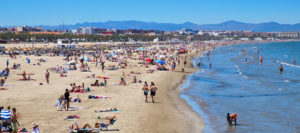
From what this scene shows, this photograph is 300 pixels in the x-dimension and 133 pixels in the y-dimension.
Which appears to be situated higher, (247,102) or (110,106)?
(110,106)

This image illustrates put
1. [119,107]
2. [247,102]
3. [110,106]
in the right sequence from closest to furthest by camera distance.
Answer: [119,107]
[110,106]
[247,102]

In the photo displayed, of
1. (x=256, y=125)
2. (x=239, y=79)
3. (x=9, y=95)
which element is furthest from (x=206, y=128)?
(x=239, y=79)

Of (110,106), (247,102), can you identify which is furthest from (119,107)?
(247,102)

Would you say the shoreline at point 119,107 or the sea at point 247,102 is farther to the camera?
the sea at point 247,102

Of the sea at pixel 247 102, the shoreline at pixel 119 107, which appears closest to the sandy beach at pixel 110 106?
the shoreline at pixel 119 107

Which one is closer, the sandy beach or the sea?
the sandy beach

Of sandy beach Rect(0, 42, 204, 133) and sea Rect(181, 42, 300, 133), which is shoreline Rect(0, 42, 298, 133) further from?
sea Rect(181, 42, 300, 133)

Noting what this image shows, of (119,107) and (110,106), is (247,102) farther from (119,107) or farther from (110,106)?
(110,106)

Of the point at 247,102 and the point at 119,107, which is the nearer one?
the point at 119,107

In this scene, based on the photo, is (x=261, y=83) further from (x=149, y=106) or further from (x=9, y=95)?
(x=9, y=95)

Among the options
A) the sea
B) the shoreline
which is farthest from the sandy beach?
the sea

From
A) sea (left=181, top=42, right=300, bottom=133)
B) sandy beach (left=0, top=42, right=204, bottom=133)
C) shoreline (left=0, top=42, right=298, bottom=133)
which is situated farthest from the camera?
sea (left=181, top=42, right=300, bottom=133)

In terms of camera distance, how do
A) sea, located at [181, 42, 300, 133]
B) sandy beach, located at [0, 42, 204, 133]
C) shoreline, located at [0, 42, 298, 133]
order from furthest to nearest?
1. sea, located at [181, 42, 300, 133]
2. shoreline, located at [0, 42, 298, 133]
3. sandy beach, located at [0, 42, 204, 133]

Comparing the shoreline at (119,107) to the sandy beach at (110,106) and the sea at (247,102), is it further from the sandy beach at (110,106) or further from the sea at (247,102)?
the sea at (247,102)
